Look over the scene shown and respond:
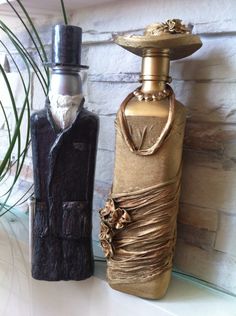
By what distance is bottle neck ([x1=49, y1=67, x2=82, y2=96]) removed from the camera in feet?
1.57

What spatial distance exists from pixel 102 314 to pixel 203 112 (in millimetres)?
317

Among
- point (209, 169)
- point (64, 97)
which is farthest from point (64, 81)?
point (209, 169)

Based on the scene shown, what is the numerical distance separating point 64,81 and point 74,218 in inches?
7.5

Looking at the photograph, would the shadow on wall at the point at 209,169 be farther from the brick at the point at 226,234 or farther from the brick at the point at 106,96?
the brick at the point at 106,96

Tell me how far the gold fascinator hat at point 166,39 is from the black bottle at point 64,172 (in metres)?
0.08

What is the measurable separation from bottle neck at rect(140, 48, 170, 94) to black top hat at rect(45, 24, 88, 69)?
0.31ft

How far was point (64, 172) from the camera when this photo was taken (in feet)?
1.62

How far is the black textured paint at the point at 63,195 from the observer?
1.60ft

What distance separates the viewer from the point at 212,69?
485 mm

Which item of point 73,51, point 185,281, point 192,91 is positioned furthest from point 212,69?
point 185,281

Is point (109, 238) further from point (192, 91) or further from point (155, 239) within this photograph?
point (192, 91)

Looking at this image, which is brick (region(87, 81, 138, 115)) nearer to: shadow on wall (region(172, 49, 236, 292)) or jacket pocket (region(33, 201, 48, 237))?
shadow on wall (region(172, 49, 236, 292))

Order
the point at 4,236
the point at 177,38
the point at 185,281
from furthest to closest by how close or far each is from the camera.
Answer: the point at 4,236 → the point at 185,281 → the point at 177,38

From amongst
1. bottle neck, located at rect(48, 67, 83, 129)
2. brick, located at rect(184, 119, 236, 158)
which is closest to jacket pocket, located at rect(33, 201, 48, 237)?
bottle neck, located at rect(48, 67, 83, 129)
